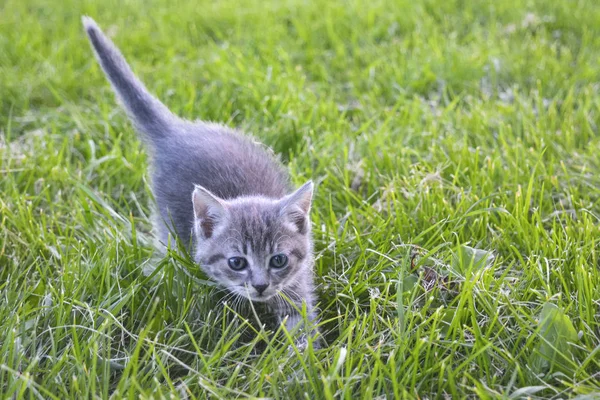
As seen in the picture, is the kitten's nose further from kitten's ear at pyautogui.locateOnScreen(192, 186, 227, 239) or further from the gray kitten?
kitten's ear at pyautogui.locateOnScreen(192, 186, 227, 239)

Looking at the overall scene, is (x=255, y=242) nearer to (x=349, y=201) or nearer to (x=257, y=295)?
(x=257, y=295)

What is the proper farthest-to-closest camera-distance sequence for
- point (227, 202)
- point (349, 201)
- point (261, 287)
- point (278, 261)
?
point (349, 201), point (227, 202), point (278, 261), point (261, 287)

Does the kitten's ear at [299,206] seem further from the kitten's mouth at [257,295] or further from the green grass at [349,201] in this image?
the kitten's mouth at [257,295]

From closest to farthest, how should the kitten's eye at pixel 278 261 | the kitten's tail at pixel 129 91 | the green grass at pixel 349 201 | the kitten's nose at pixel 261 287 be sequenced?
the green grass at pixel 349 201
the kitten's nose at pixel 261 287
the kitten's eye at pixel 278 261
the kitten's tail at pixel 129 91

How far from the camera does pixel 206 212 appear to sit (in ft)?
9.02

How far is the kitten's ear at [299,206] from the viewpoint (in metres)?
2.65

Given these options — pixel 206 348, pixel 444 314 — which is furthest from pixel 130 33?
pixel 444 314

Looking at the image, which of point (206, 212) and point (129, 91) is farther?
point (129, 91)

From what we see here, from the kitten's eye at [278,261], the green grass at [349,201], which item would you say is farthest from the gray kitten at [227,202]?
the green grass at [349,201]

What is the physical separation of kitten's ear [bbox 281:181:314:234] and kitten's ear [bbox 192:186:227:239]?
0.90 feet

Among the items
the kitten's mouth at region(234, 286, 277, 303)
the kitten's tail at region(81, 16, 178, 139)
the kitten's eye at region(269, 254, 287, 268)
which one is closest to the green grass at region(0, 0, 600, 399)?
the kitten's mouth at region(234, 286, 277, 303)

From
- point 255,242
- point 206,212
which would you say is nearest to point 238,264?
point 255,242

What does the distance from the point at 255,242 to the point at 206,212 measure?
0.90 ft

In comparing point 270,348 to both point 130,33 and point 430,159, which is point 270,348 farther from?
point 130,33
